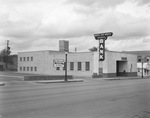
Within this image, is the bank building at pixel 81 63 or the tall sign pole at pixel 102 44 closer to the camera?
the tall sign pole at pixel 102 44

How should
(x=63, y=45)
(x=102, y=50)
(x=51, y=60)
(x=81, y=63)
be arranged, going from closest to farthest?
(x=102, y=50) → (x=81, y=63) → (x=51, y=60) → (x=63, y=45)

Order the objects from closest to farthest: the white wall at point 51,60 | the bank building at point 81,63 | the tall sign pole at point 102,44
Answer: the tall sign pole at point 102,44 → the bank building at point 81,63 → the white wall at point 51,60

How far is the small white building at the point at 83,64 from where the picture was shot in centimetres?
5100

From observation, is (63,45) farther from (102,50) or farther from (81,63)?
(102,50)

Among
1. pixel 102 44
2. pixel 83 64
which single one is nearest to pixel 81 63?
pixel 83 64

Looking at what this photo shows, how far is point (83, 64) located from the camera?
5369cm

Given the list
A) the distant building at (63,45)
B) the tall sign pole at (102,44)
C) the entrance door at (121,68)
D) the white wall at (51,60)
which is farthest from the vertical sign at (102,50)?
the distant building at (63,45)

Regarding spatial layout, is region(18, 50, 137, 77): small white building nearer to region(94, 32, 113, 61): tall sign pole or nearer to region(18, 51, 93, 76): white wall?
region(18, 51, 93, 76): white wall

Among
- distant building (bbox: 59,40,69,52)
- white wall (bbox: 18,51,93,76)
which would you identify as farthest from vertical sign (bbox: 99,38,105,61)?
distant building (bbox: 59,40,69,52)

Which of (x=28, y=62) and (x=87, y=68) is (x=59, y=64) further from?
(x=28, y=62)

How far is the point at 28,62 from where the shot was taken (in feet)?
223

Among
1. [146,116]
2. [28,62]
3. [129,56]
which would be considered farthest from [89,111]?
[28,62]

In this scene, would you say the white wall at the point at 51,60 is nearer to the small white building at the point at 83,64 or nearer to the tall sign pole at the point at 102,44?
the small white building at the point at 83,64

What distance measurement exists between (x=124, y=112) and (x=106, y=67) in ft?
135
